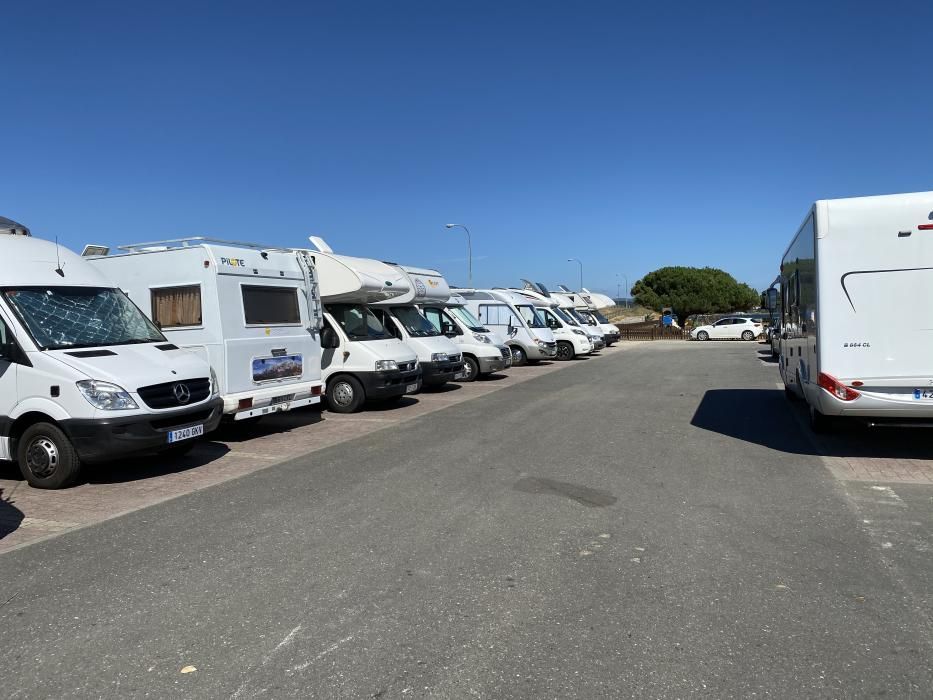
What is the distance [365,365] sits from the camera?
41.0 feet

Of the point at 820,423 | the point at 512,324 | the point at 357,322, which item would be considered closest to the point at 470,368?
the point at 512,324

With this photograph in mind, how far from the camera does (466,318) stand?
63.1 feet

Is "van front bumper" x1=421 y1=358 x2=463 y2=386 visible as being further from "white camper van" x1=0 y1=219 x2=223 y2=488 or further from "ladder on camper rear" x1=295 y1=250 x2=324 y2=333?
"white camper van" x1=0 y1=219 x2=223 y2=488

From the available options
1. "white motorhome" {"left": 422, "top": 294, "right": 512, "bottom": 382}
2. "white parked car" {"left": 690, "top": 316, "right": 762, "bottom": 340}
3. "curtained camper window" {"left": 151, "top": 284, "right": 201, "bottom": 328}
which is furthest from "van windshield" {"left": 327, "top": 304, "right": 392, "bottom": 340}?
"white parked car" {"left": 690, "top": 316, "right": 762, "bottom": 340}

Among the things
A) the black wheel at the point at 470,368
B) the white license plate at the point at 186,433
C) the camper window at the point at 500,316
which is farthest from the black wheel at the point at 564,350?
the white license plate at the point at 186,433

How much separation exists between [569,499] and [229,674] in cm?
Answer: 370

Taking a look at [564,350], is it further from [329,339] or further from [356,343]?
[329,339]

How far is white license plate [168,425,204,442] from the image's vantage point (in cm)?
753

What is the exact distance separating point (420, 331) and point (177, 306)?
6.45 metres

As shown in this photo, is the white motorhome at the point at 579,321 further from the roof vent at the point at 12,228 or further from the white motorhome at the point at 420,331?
the roof vent at the point at 12,228

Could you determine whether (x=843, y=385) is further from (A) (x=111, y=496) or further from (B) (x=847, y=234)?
(A) (x=111, y=496)

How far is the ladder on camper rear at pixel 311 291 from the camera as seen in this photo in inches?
443

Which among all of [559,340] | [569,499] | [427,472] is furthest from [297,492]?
[559,340]

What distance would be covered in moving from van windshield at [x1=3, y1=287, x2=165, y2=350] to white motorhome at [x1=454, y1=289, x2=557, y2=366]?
1475 cm
